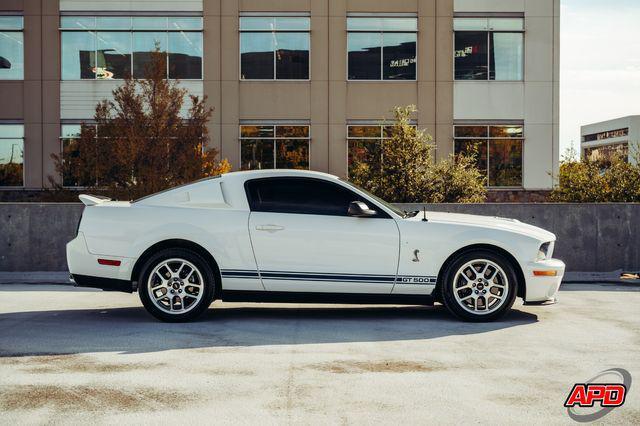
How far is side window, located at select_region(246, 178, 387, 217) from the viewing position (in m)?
8.49

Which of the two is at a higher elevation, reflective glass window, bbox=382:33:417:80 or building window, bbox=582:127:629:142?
building window, bbox=582:127:629:142

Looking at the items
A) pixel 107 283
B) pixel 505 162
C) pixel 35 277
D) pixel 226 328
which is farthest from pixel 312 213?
pixel 505 162

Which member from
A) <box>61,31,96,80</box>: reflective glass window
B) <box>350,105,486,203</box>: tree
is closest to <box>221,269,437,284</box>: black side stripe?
<box>350,105,486,203</box>: tree

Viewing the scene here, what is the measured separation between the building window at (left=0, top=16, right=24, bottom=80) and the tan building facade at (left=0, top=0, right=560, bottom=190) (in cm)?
7

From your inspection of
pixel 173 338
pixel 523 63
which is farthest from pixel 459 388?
pixel 523 63

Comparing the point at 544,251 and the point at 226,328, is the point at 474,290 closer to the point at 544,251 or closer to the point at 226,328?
the point at 544,251

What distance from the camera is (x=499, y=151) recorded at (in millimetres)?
26234

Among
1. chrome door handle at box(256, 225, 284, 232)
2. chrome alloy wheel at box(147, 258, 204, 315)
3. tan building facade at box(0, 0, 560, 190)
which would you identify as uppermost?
tan building facade at box(0, 0, 560, 190)

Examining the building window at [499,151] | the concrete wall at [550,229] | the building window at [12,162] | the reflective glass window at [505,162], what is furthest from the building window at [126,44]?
the concrete wall at [550,229]

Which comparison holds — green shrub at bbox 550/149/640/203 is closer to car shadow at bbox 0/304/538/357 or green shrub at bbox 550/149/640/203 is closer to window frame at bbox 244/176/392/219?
car shadow at bbox 0/304/538/357

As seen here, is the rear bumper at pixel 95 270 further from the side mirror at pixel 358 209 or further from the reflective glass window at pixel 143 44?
the reflective glass window at pixel 143 44

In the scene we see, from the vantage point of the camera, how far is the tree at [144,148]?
51.4 ft

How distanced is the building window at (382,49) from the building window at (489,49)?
1579 mm

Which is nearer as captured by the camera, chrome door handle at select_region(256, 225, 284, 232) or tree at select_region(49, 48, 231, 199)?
chrome door handle at select_region(256, 225, 284, 232)
